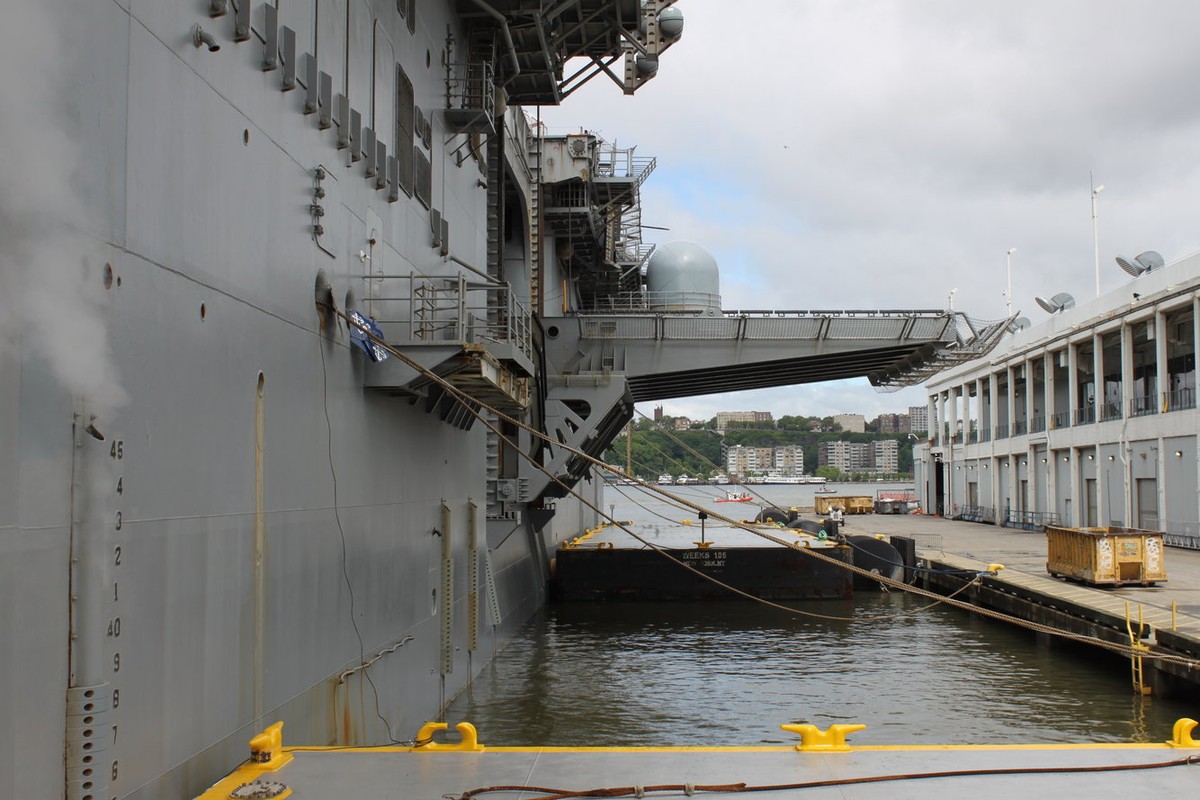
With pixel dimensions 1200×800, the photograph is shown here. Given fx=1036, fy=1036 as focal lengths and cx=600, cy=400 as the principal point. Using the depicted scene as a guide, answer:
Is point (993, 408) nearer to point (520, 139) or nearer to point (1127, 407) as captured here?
point (1127, 407)

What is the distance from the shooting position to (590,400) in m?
27.0

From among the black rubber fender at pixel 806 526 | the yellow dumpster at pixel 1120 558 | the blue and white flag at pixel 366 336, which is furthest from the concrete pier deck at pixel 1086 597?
the blue and white flag at pixel 366 336

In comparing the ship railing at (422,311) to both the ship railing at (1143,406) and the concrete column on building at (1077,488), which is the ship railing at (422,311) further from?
the concrete column on building at (1077,488)

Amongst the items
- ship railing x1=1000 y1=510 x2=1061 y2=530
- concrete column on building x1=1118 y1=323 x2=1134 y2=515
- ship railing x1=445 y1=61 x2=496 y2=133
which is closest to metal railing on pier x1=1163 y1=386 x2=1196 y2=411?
concrete column on building x1=1118 y1=323 x2=1134 y2=515

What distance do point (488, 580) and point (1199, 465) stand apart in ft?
92.2

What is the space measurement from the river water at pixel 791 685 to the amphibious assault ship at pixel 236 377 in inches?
99.4

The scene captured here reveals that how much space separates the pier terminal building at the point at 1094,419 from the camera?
38531 millimetres

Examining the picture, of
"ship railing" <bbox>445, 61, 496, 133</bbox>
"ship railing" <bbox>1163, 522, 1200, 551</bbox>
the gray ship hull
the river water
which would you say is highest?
"ship railing" <bbox>445, 61, 496, 133</bbox>

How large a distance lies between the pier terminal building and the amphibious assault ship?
29757mm

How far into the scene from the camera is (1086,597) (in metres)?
24.0

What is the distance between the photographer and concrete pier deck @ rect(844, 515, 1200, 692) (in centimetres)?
1895

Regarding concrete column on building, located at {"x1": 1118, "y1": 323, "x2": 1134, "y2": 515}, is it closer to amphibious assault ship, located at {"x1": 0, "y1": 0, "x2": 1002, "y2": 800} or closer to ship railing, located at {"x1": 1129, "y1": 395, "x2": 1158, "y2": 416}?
ship railing, located at {"x1": 1129, "y1": 395, "x2": 1158, "y2": 416}

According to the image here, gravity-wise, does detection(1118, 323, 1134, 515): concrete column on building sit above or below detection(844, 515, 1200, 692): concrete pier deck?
above

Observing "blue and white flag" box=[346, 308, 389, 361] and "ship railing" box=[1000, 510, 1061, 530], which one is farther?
"ship railing" box=[1000, 510, 1061, 530]
